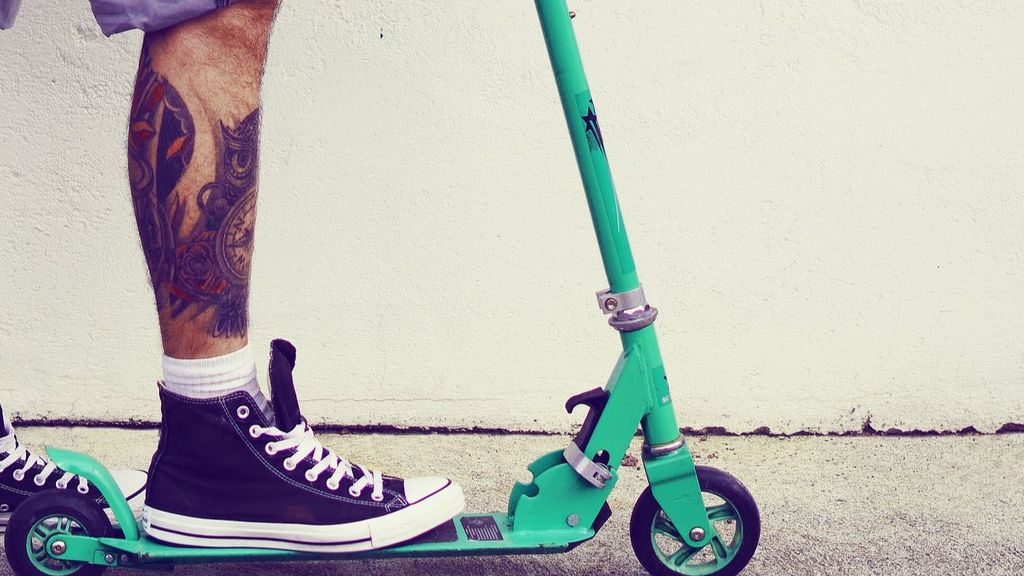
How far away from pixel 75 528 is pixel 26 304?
951 mm

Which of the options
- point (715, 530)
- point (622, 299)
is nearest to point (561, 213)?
point (622, 299)

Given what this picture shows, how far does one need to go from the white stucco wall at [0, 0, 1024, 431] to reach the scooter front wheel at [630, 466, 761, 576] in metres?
0.75

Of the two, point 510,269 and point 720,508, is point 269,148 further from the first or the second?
point 720,508

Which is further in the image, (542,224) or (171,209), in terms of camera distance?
(542,224)

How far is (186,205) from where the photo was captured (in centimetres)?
117

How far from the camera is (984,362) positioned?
2.10m

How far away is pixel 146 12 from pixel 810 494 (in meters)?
1.39

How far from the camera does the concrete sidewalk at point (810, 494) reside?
58.1 inches

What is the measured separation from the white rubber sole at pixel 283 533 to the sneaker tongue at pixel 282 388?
0.45 ft

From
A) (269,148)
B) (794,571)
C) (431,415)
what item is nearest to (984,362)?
(794,571)

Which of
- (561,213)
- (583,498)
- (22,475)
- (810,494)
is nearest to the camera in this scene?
(583,498)

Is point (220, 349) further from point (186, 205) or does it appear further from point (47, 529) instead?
point (47, 529)

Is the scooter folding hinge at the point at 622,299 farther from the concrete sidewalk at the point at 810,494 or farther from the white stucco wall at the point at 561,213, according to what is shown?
the white stucco wall at the point at 561,213

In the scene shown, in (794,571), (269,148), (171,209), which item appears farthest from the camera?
(269,148)
